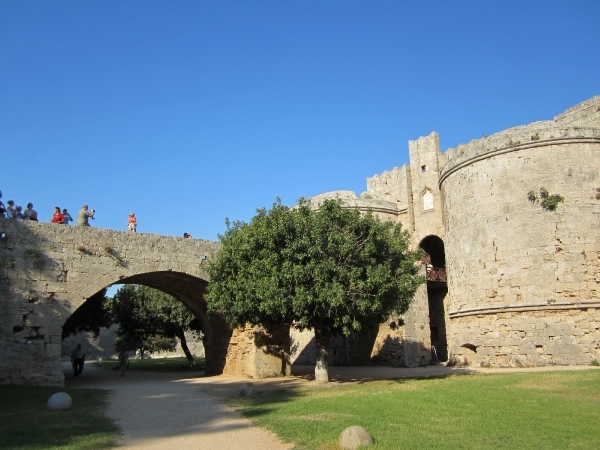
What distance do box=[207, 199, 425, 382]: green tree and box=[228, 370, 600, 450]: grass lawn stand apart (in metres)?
2.15

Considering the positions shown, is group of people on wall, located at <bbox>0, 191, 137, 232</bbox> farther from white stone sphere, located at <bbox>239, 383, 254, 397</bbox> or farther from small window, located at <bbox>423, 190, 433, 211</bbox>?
small window, located at <bbox>423, 190, 433, 211</bbox>

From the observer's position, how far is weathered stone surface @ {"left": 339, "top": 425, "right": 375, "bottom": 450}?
293 inches

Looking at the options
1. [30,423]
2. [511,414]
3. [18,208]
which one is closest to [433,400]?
[511,414]

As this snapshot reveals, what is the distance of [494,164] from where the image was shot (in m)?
23.0

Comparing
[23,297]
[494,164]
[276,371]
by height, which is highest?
[494,164]

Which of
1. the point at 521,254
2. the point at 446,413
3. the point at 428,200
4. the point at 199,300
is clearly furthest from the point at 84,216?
the point at 428,200

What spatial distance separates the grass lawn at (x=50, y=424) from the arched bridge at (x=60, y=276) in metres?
1.95

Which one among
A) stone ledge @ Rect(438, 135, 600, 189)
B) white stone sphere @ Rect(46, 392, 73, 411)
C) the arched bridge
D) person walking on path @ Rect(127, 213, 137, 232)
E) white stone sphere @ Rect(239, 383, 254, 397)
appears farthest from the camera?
stone ledge @ Rect(438, 135, 600, 189)

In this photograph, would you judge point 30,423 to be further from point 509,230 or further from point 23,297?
point 509,230

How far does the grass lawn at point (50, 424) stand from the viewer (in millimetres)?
8320

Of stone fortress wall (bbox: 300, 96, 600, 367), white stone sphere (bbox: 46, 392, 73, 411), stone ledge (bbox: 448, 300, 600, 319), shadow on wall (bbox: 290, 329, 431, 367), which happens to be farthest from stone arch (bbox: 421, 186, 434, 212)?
white stone sphere (bbox: 46, 392, 73, 411)

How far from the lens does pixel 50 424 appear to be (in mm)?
9820

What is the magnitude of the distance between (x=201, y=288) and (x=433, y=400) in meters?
11.6

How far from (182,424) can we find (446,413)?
496 centimetres
